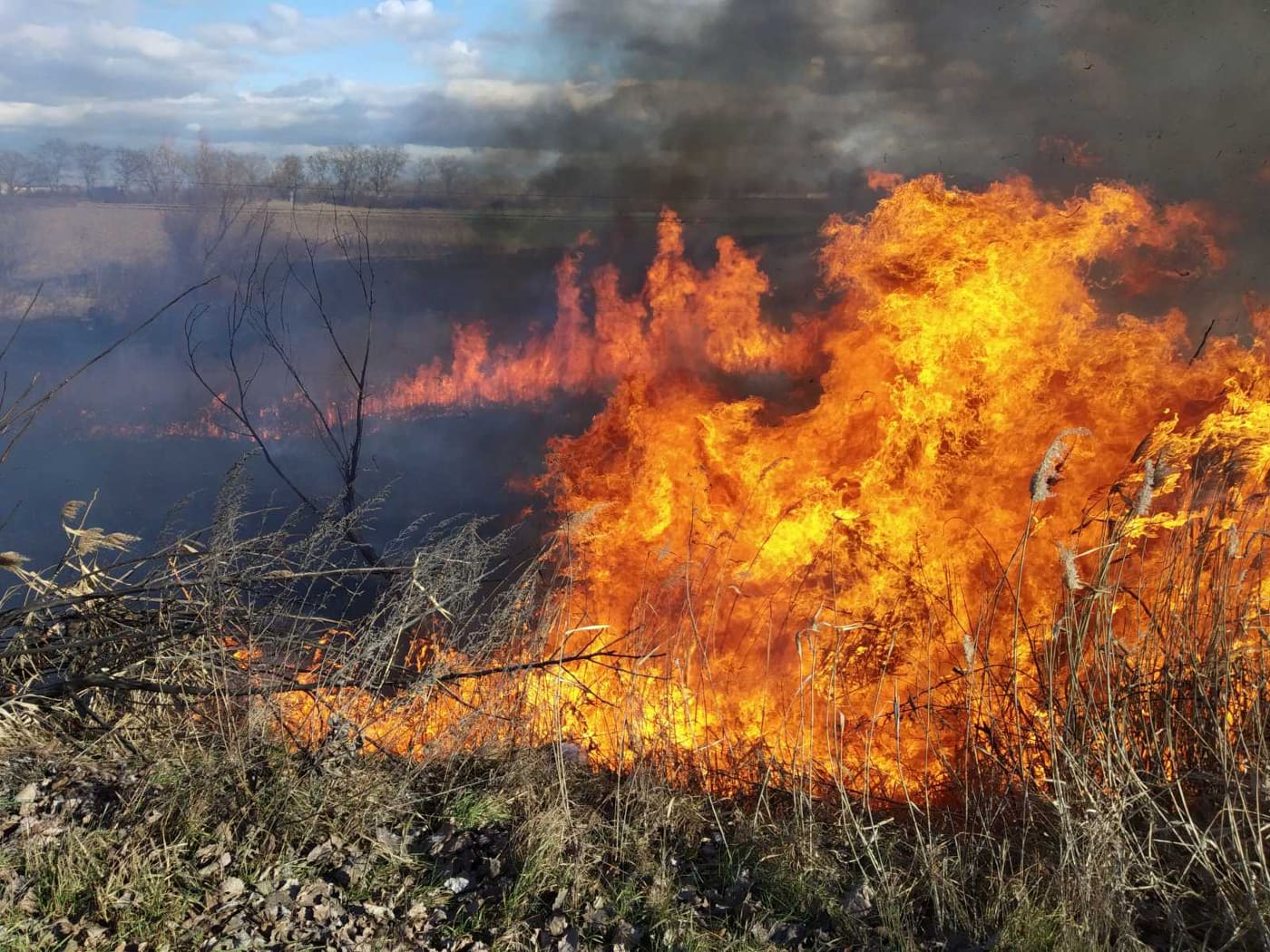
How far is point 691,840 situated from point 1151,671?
69.5 inches

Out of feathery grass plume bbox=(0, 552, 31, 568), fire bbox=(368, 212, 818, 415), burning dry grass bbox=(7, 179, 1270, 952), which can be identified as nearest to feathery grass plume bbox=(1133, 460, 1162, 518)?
burning dry grass bbox=(7, 179, 1270, 952)

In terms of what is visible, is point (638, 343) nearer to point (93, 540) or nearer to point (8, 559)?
point (93, 540)

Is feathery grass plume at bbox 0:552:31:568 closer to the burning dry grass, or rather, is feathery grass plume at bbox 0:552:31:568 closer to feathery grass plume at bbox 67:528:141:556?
the burning dry grass

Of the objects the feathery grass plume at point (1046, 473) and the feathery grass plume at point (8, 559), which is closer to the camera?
the feathery grass plume at point (1046, 473)

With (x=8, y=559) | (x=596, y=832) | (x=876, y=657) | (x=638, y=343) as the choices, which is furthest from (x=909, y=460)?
(x=638, y=343)

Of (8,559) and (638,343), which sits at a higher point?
(638,343)

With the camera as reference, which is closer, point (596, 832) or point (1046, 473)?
point (1046, 473)

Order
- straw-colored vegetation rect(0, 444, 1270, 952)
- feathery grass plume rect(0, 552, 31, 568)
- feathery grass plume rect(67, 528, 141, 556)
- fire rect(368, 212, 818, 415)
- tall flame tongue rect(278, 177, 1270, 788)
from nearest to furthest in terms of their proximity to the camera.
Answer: straw-colored vegetation rect(0, 444, 1270, 952), feathery grass plume rect(0, 552, 31, 568), feathery grass plume rect(67, 528, 141, 556), tall flame tongue rect(278, 177, 1270, 788), fire rect(368, 212, 818, 415)

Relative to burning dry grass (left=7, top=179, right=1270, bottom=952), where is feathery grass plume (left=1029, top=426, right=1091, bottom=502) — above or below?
above

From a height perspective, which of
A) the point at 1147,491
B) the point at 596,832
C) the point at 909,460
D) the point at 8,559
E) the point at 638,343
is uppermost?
the point at 1147,491

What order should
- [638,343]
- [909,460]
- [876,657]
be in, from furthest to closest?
[638,343]
[909,460]
[876,657]

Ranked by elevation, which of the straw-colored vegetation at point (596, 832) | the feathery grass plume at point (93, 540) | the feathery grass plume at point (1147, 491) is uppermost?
the feathery grass plume at point (1147, 491)

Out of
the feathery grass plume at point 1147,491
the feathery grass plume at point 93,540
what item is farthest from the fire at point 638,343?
the feathery grass plume at point 1147,491

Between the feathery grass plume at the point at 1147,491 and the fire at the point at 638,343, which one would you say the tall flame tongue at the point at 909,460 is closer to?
the feathery grass plume at the point at 1147,491
